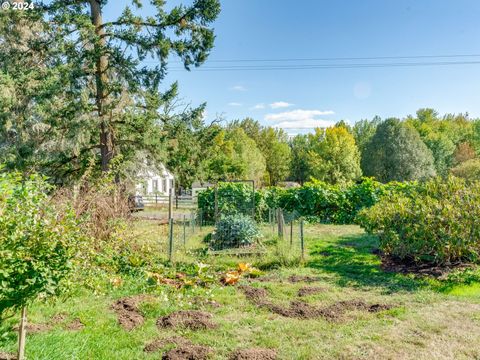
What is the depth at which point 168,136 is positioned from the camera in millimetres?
11422

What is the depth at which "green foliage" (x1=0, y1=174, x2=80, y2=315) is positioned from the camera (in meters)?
2.48

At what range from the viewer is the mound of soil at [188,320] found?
4.32 metres

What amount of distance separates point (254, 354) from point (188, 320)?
119 centimetres

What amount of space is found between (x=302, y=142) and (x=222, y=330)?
47.3 m

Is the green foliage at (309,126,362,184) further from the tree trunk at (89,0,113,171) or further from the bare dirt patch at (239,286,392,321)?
the bare dirt patch at (239,286,392,321)

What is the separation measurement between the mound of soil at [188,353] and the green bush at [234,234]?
527cm

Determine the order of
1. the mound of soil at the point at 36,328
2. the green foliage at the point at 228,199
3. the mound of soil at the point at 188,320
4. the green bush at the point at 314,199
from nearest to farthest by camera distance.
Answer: the mound of soil at the point at 36,328, the mound of soil at the point at 188,320, the green foliage at the point at 228,199, the green bush at the point at 314,199

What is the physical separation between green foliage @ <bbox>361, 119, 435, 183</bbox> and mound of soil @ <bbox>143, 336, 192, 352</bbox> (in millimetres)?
30217

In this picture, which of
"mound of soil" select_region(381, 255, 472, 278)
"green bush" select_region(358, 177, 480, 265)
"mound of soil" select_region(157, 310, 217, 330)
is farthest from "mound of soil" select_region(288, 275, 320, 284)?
"mound of soil" select_region(157, 310, 217, 330)

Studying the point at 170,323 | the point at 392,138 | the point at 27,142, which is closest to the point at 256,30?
the point at 27,142

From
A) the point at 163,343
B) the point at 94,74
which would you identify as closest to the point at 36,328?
the point at 163,343

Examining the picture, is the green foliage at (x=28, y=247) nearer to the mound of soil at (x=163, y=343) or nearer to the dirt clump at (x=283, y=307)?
the mound of soil at (x=163, y=343)

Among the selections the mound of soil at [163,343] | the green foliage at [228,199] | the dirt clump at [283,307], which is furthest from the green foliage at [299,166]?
the mound of soil at [163,343]

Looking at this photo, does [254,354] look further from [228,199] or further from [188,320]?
[228,199]
